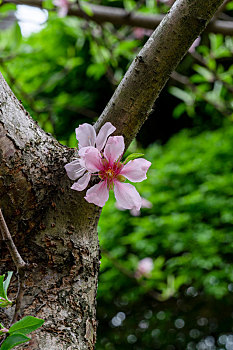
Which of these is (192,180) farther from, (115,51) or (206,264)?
(115,51)

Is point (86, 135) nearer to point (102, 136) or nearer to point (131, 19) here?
point (102, 136)

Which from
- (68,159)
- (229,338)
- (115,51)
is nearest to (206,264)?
(229,338)

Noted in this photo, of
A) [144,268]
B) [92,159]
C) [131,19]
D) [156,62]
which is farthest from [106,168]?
[144,268]

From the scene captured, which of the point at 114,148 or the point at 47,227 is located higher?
the point at 114,148

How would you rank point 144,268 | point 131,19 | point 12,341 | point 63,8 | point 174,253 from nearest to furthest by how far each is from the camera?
point 12,341
point 131,19
point 63,8
point 144,268
point 174,253

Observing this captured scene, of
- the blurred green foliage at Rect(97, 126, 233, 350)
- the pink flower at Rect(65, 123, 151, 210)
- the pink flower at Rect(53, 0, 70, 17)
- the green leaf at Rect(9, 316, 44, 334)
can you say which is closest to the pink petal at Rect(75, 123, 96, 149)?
the pink flower at Rect(65, 123, 151, 210)

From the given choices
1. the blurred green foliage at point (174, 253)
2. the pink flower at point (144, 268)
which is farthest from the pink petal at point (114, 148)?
the pink flower at point (144, 268)

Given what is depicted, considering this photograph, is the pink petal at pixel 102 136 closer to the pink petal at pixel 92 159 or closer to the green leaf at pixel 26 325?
the pink petal at pixel 92 159
